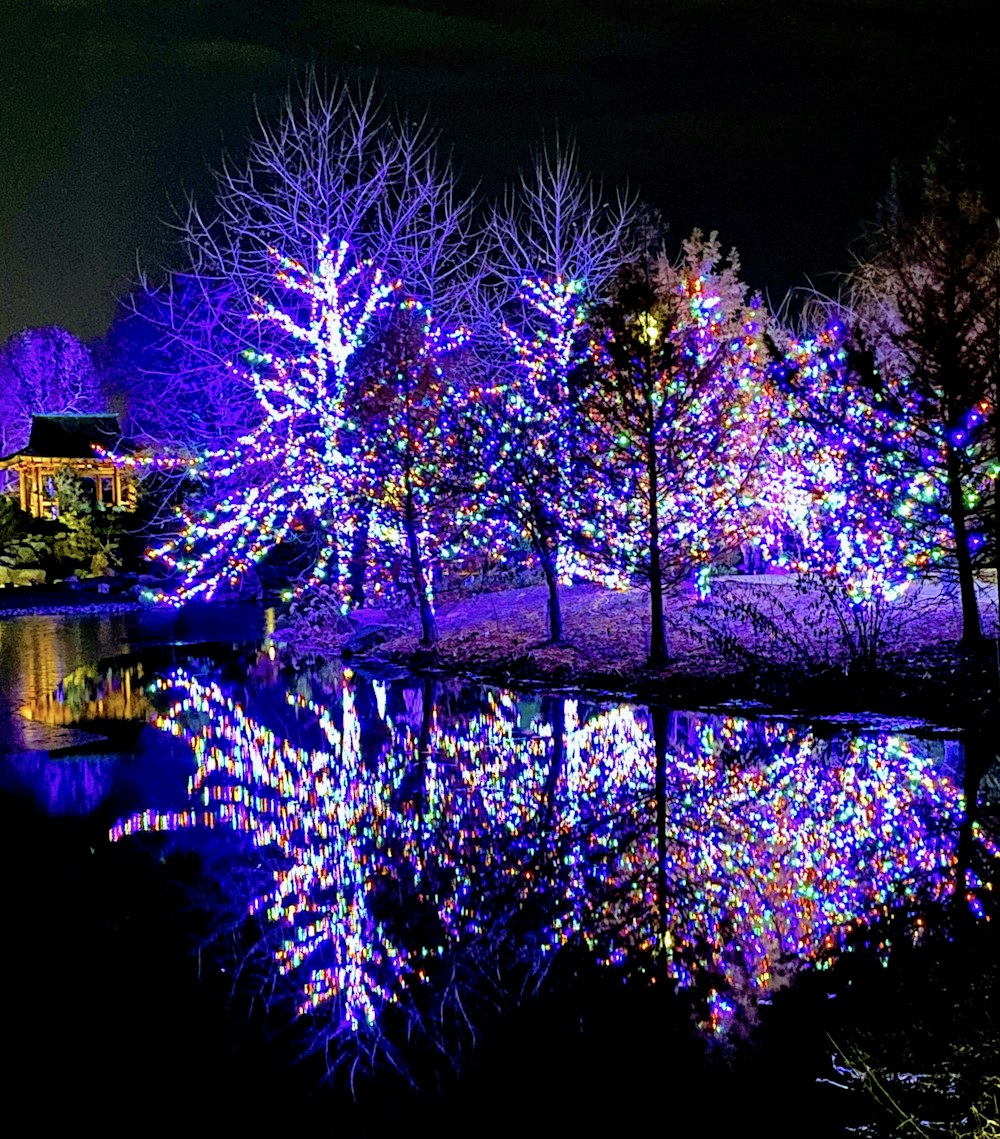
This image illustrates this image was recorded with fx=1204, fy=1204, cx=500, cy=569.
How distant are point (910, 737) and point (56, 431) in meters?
57.8

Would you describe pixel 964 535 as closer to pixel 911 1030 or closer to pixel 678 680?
pixel 678 680

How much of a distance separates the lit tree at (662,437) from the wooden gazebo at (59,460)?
1798 inches

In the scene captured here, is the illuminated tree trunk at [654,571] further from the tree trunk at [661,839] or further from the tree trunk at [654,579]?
the tree trunk at [661,839]

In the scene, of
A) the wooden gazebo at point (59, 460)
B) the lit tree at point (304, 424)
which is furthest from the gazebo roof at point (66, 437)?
the lit tree at point (304, 424)

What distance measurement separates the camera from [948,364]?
15.8 meters

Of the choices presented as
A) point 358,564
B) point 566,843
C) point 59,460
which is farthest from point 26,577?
point 566,843

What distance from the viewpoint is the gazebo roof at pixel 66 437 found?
201 feet

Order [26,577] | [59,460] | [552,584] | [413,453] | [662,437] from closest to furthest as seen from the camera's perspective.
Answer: [662,437], [552,584], [413,453], [26,577], [59,460]

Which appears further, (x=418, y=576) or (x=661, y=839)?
(x=418, y=576)

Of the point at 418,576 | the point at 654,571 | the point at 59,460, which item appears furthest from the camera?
the point at 59,460

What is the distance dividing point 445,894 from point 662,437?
1195cm

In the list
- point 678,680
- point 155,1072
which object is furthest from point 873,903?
point 678,680

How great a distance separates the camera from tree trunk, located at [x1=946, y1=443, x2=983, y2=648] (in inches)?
626

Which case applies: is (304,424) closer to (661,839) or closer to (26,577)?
(661,839)
